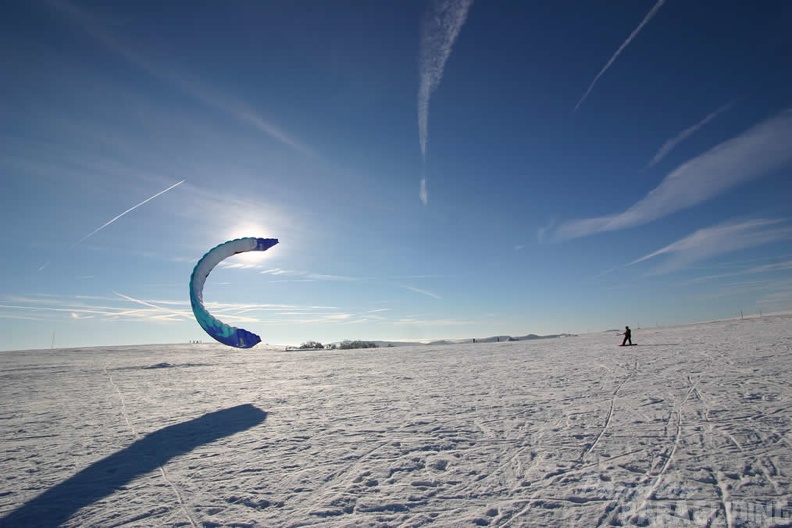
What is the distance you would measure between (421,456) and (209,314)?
16.6m

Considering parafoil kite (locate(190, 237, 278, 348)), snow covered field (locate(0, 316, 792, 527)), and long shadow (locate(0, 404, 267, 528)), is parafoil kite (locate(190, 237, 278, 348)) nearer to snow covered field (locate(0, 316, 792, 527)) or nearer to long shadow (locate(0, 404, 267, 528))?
snow covered field (locate(0, 316, 792, 527))

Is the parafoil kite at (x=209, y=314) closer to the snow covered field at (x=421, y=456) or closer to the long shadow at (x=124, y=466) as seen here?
the snow covered field at (x=421, y=456)

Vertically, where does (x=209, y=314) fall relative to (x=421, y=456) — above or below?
above

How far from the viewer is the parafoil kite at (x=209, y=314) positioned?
19375 millimetres

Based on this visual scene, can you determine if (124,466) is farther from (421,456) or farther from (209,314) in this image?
(209,314)

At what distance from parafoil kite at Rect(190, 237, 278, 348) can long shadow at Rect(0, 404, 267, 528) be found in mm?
9634

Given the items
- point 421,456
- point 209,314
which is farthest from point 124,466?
point 209,314

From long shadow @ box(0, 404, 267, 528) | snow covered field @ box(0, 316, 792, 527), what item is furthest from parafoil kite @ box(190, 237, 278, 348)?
long shadow @ box(0, 404, 267, 528)

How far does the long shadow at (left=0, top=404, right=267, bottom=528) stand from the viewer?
16.5 ft

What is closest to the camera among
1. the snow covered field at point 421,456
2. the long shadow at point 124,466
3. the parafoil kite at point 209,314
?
the snow covered field at point 421,456

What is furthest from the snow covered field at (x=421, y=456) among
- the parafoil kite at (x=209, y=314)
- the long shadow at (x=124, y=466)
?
the parafoil kite at (x=209, y=314)

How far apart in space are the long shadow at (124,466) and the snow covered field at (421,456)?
36 mm

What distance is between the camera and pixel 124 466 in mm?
6691

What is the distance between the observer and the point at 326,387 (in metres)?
14.6
